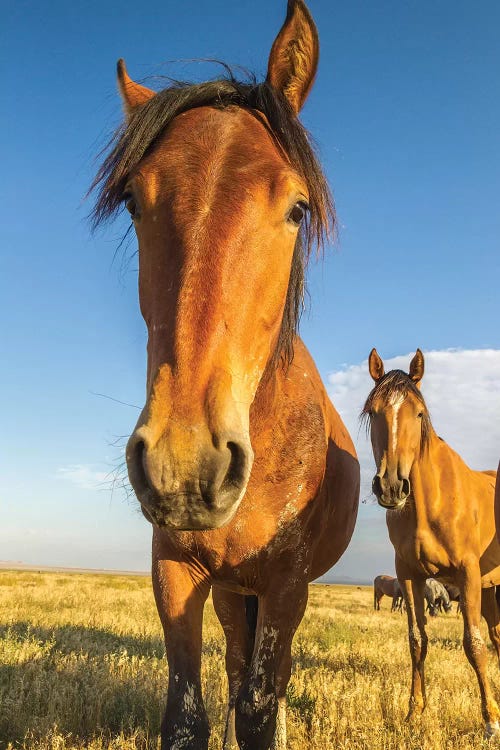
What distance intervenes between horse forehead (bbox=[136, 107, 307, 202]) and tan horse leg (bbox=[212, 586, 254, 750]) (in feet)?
8.89

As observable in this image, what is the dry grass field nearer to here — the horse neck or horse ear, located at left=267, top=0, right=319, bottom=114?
the horse neck

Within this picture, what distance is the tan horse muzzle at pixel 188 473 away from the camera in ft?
5.69

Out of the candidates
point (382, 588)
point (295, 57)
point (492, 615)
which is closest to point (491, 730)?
point (492, 615)

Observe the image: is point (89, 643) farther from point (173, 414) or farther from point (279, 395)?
point (173, 414)

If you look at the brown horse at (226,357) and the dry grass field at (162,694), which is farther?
the dry grass field at (162,694)

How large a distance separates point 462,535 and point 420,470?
86 centimetres

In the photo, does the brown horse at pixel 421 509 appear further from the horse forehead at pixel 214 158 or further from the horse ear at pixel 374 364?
the horse forehead at pixel 214 158

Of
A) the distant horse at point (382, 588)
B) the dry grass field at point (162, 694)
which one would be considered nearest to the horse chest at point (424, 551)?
the dry grass field at point (162, 694)

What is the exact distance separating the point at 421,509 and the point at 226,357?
5.47 m

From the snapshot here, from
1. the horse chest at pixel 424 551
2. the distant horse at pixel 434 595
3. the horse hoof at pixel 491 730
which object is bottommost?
the distant horse at pixel 434 595

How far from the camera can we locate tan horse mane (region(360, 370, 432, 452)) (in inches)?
264

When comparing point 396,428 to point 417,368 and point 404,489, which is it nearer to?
point 404,489

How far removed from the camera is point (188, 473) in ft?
5.71

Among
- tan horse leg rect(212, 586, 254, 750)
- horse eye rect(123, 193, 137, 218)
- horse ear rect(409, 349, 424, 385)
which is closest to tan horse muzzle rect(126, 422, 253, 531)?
horse eye rect(123, 193, 137, 218)
